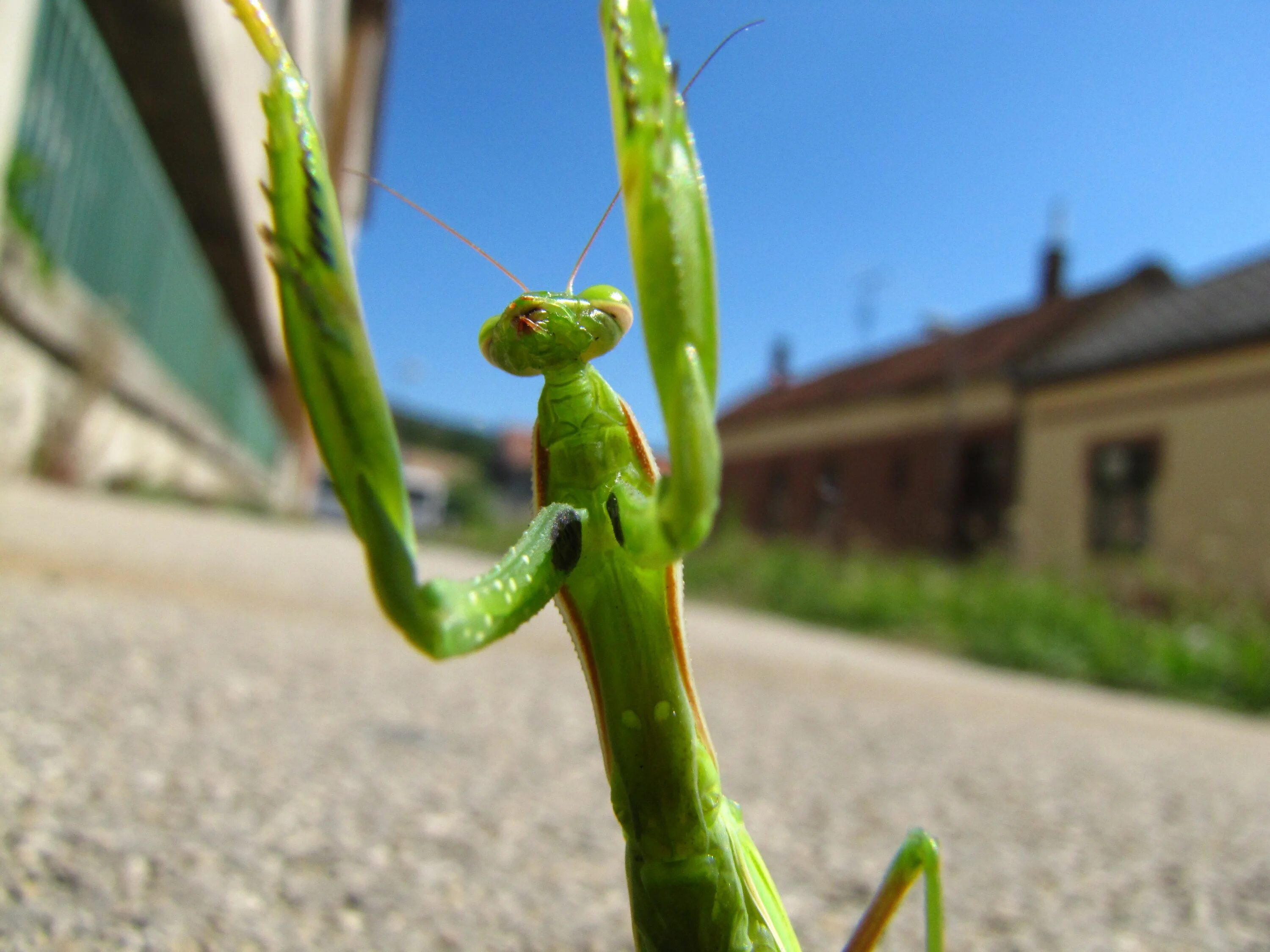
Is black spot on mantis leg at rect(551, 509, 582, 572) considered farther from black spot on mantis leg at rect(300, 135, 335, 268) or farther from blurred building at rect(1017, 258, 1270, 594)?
blurred building at rect(1017, 258, 1270, 594)

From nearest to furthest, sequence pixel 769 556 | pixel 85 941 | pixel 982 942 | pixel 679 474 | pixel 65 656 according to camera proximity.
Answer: pixel 679 474 < pixel 85 941 < pixel 982 942 < pixel 65 656 < pixel 769 556

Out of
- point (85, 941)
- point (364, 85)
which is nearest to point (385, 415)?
point (85, 941)

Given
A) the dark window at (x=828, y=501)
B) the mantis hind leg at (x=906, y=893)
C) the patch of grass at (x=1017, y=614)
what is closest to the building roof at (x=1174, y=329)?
the dark window at (x=828, y=501)

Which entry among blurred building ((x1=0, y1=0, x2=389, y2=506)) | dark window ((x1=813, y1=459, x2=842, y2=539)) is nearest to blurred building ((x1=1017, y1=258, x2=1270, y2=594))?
dark window ((x1=813, y1=459, x2=842, y2=539))

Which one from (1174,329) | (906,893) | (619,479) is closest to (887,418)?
(1174,329)

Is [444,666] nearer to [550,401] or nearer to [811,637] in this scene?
[550,401]
